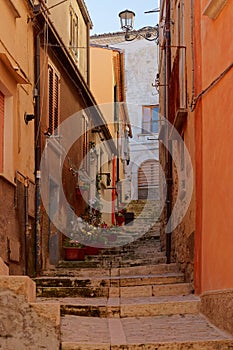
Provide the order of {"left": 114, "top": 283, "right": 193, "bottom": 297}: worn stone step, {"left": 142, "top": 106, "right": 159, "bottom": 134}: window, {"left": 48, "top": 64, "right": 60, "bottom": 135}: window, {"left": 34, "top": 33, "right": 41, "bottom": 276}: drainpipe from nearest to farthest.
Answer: {"left": 114, "top": 283, "right": 193, "bottom": 297}: worn stone step < {"left": 34, "top": 33, "right": 41, "bottom": 276}: drainpipe < {"left": 48, "top": 64, "right": 60, "bottom": 135}: window < {"left": 142, "top": 106, "right": 159, "bottom": 134}: window

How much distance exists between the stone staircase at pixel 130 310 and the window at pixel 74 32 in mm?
6929

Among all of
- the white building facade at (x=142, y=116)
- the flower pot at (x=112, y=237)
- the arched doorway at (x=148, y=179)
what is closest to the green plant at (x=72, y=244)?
the flower pot at (x=112, y=237)

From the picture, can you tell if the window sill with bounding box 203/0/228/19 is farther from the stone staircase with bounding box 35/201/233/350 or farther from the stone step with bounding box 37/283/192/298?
the stone step with bounding box 37/283/192/298

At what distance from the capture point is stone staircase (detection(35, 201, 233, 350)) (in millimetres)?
4902

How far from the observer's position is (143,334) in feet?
17.9

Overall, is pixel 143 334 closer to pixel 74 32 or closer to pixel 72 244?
pixel 72 244

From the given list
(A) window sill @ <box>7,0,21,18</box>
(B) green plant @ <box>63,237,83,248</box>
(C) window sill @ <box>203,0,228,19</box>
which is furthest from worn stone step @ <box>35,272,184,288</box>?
(A) window sill @ <box>7,0,21,18</box>

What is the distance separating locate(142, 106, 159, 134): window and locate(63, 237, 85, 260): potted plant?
1570 cm

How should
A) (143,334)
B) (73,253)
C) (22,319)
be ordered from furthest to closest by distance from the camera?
(73,253) < (143,334) < (22,319)

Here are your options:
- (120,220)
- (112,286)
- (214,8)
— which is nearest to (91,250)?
(112,286)

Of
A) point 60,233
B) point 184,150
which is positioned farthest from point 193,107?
point 60,233

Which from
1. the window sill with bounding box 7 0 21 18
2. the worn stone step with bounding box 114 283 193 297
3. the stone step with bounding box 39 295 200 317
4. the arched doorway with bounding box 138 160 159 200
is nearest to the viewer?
the stone step with bounding box 39 295 200 317

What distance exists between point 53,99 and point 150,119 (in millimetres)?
15894

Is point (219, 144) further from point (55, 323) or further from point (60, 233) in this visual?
point (60, 233)
